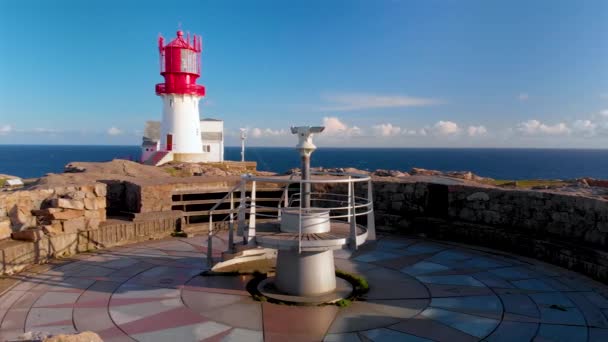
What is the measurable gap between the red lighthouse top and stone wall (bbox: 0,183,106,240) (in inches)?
1117

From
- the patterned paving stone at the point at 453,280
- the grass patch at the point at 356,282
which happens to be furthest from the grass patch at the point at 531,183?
the grass patch at the point at 356,282

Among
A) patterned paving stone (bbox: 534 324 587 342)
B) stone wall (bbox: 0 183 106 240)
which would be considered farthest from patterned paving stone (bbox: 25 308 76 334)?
patterned paving stone (bbox: 534 324 587 342)

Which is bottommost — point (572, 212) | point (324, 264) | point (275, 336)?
point (275, 336)

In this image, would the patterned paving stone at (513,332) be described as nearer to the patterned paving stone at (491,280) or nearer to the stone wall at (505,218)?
the patterned paving stone at (491,280)

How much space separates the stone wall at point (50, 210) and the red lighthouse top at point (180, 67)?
1117 inches

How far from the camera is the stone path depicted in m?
5.46

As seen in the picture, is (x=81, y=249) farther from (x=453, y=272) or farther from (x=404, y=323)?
(x=453, y=272)

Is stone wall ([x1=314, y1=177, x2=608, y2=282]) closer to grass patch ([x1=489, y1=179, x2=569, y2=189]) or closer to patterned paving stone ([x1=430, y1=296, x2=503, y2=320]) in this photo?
patterned paving stone ([x1=430, y1=296, x2=503, y2=320])

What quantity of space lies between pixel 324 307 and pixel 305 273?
1.95ft

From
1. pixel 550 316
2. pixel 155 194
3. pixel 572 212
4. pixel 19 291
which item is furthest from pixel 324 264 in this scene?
pixel 155 194

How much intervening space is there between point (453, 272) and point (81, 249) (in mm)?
7455

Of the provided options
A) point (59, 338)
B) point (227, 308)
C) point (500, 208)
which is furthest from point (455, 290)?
point (59, 338)

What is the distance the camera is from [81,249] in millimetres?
9172

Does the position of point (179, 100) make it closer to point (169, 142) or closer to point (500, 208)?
point (169, 142)
